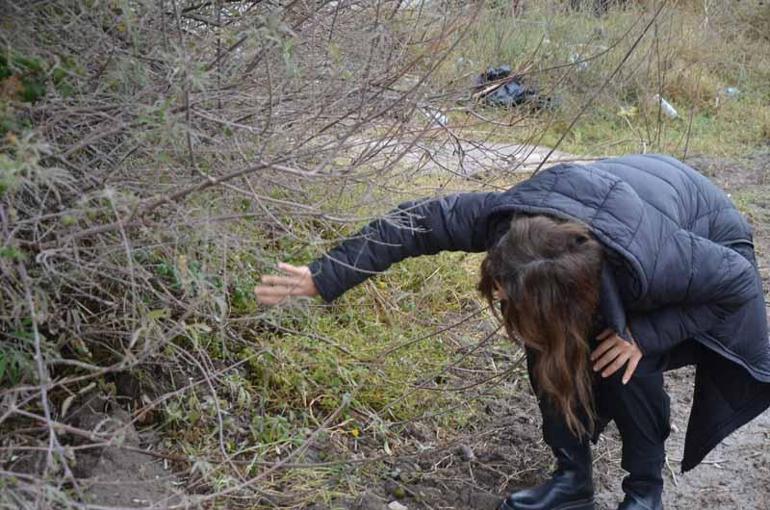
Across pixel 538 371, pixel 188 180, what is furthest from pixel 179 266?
pixel 538 371

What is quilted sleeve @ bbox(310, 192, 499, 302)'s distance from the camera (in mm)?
2527

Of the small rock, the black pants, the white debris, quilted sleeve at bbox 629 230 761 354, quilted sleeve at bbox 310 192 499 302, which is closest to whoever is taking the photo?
quilted sleeve at bbox 629 230 761 354

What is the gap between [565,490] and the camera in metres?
2.85

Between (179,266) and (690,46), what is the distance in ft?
23.0

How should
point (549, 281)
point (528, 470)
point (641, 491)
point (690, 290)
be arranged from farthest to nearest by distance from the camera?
1. point (528, 470)
2. point (641, 491)
3. point (690, 290)
4. point (549, 281)

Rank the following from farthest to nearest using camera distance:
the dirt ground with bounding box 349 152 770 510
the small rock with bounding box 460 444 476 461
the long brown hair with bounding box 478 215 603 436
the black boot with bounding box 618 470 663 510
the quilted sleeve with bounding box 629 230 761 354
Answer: the small rock with bounding box 460 444 476 461, the dirt ground with bounding box 349 152 770 510, the black boot with bounding box 618 470 663 510, the quilted sleeve with bounding box 629 230 761 354, the long brown hair with bounding box 478 215 603 436

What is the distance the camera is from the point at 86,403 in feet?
8.99

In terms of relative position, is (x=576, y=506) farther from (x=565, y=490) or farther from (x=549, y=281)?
(x=549, y=281)

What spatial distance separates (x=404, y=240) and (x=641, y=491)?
3.32ft

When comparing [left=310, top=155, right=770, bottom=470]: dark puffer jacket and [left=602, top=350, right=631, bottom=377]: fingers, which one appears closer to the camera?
[left=310, top=155, right=770, bottom=470]: dark puffer jacket

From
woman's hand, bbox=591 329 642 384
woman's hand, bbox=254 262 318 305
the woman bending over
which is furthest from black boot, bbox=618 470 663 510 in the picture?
woman's hand, bbox=254 262 318 305

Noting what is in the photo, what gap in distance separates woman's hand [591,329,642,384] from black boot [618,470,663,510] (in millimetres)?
399

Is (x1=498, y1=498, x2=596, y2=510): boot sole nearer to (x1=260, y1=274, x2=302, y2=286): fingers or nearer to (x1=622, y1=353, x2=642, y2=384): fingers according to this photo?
(x1=622, y1=353, x2=642, y2=384): fingers

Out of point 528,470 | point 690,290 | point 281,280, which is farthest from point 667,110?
point 281,280
